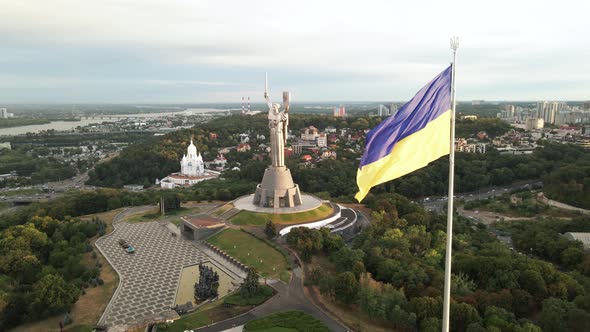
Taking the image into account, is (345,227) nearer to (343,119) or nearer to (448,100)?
(448,100)

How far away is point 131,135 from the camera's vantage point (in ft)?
430

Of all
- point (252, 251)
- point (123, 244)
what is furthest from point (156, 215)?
point (252, 251)

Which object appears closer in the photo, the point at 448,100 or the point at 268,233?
the point at 448,100

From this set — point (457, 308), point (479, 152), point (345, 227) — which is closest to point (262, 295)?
point (457, 308)

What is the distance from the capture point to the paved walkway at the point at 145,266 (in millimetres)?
20578

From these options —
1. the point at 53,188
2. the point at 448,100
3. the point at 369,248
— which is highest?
the point at 448,100

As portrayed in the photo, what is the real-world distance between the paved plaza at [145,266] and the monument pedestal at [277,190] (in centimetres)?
695

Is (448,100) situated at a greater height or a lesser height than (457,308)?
greater

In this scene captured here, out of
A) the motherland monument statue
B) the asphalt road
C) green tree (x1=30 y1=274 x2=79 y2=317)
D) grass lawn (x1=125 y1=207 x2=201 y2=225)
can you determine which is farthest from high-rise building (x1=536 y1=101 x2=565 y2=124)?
green tree (x1=30 y1=274 x2=79 y2=317)

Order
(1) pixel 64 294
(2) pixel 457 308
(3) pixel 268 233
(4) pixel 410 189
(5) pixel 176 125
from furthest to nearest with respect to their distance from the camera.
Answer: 1. (5) pixel 176 125
2. (4) pixel 410 189
3. (3) pixel 268 233
4. (1) pixel 64 294
5. (2) pixel 457 308

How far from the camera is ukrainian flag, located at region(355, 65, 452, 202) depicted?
8312 millimetres

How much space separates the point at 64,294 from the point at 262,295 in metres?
9.43

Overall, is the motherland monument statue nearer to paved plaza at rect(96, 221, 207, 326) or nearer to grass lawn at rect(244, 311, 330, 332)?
paved plaza at rect(96, 221, 207, 326)

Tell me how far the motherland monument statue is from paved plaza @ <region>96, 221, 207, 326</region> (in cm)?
717
